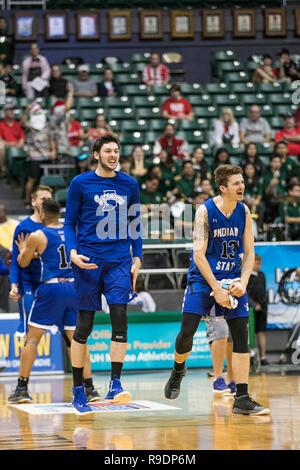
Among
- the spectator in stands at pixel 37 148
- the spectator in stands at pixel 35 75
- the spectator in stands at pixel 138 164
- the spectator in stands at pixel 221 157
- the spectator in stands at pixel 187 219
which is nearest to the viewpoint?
the spectator in stands at pixel 187 219

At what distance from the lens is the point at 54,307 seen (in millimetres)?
8336

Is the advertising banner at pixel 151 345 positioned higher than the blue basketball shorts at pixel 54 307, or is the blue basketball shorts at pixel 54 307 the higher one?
the blue basketball shorts at pixel 54 307

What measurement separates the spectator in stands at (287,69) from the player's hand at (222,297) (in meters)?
14.0

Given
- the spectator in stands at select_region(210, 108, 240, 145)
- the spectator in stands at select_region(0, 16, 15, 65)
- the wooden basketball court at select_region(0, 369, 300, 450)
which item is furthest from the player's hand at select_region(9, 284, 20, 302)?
the spectator in stands at select_region(0, 16, 15, 65)

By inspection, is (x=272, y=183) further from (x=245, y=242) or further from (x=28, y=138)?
(x=245, y=242)

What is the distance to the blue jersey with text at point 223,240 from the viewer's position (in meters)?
7.02

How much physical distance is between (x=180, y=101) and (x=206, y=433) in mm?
12739

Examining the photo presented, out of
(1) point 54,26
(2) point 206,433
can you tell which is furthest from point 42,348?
(1) point 54,26

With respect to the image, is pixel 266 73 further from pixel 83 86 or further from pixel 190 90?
pixel 83 86

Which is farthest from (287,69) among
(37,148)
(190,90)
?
(37,148)

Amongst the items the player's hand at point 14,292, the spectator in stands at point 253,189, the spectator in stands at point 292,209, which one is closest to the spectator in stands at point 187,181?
the spectator in stands at point 253,189

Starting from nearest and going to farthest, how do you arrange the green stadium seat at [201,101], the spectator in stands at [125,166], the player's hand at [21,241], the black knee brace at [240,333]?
1. the black knee brace at [240,333]
2. the player's hand at [21,241]
3. the spectator in stands at [125,166]
4. the green stadium seat at [201,101]

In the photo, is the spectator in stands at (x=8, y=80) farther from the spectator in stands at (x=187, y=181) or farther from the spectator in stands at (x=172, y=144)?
the spectator in stands at (x=187, y=181)

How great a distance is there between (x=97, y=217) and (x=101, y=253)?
30cm
